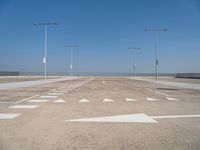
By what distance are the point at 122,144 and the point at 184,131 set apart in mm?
2107

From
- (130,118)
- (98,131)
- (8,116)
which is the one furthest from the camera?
(8,116)

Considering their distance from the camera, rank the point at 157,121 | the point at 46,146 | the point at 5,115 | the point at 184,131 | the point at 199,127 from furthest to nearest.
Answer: the point at 5,115, the point at 157,121, the point at 199,127, the point at 184,131, the point at 46,146

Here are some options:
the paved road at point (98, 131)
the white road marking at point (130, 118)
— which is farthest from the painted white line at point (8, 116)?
the white road marking at point (130, 118)

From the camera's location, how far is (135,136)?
4.87 meters

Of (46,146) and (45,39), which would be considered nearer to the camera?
(46,146)

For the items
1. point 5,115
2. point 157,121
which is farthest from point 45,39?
point 157,121

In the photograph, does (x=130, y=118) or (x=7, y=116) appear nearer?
(x=130, y=118)

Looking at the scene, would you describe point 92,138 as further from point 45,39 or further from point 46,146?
point 45,39

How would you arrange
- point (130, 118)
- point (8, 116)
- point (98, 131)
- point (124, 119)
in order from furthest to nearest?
Result: point (8, 116) → point (130, 118) → point (124, 119) → point (98, 131)

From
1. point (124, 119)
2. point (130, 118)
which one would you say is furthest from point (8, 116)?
point (130, 118)

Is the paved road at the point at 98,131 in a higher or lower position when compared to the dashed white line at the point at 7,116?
lower

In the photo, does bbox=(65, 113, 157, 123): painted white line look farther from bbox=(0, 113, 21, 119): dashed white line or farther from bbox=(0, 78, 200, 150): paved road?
bbox=(0, 113, 21, 119): dashed white line

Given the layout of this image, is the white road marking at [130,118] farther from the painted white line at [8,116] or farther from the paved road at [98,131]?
the painted white line at [8,116]

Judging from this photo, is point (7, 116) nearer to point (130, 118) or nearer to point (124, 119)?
point (124, 119)
